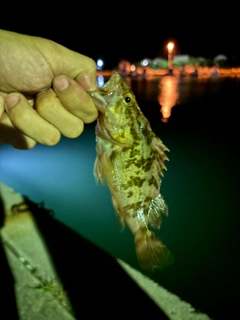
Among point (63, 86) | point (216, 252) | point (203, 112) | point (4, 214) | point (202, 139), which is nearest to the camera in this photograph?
point (63, 86)

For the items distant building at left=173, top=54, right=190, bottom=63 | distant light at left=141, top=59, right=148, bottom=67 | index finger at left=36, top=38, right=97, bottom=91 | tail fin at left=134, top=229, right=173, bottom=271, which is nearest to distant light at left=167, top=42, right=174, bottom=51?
distant building at left=173, top=54, right=190, bottom=63

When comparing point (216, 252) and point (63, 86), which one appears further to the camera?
point (216, 252)

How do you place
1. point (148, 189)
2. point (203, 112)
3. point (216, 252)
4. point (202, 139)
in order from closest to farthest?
point (148, 189), point (216, 252), point (202, 139), point (203, 112)

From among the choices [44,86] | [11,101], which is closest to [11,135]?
[11,101]

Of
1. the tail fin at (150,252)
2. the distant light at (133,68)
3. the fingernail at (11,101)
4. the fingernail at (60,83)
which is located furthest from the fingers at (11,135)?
the distant light at (133,68)

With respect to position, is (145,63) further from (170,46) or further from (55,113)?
(55,113)

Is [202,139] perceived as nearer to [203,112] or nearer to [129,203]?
[203,112]

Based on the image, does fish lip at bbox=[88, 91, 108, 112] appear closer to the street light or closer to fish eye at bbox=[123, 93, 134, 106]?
fish eye at bbox=[123, 93, 134, 106]

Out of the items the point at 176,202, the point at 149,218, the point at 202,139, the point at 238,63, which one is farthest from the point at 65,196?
the point at 238,63
